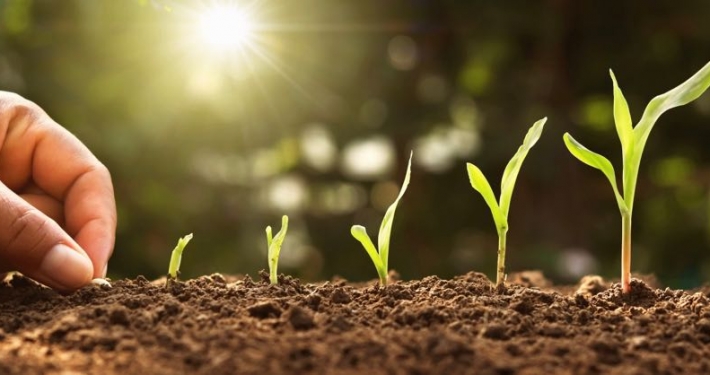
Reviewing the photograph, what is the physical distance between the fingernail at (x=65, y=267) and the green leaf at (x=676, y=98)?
1.04m

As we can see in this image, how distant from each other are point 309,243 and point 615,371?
135 inches

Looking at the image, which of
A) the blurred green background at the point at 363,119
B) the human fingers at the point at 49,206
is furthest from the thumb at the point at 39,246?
the blurred green background at the point at 363,119

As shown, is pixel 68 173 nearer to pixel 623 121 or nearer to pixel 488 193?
pixel 488 193

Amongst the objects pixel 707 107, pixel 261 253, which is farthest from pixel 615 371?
pixel 707 107

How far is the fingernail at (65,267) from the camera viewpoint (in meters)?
1.46

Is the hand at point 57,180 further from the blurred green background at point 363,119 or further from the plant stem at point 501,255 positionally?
the blurred green background at point 363,119

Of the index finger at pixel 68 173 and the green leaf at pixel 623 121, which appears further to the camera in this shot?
the index finger at pixel 68 173

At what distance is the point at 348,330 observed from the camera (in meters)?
1.19

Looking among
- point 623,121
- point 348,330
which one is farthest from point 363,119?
point 348,330

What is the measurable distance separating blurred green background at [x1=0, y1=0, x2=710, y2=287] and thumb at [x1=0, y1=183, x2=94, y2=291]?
2.49m

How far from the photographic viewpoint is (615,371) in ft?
3.36

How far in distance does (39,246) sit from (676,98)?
1.17 metres

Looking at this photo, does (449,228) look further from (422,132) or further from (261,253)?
(261,253)

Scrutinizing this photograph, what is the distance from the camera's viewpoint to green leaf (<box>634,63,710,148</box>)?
1385 millimetres
